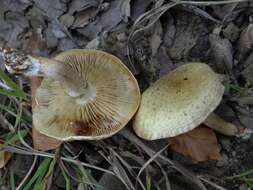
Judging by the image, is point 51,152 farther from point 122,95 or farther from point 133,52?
point 133,52

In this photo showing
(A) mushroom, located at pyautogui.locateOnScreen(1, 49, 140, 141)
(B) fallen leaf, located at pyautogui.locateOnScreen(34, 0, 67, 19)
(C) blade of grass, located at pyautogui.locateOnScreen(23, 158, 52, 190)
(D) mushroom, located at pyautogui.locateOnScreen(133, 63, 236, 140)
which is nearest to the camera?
(D) mushroom, located at pyautogui.locateOnScreen(133, 63, 236, 140)

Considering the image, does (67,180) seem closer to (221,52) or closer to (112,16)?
(112,16)

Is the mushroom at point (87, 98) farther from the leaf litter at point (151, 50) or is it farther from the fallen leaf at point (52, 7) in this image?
the fallen leaf at point (52, 7)

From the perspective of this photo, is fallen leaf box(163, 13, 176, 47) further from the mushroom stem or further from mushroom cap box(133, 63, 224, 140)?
the mushroom stem

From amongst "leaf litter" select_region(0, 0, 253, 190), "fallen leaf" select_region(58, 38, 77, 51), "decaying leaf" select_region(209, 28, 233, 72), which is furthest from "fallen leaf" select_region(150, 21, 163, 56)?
"fallen leaf" select_region(58, 38, 77, 51)

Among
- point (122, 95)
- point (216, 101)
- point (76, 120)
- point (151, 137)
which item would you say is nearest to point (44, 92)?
point (76, 120)

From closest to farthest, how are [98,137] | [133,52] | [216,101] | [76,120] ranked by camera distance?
[216,101]
[98,137]
[76,120]
[133,52]

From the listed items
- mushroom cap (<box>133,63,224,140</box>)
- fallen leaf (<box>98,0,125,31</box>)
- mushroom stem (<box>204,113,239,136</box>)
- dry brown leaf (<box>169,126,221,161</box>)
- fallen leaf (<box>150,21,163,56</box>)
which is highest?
fallen leaf (<box>98,0,125,31</box>)
